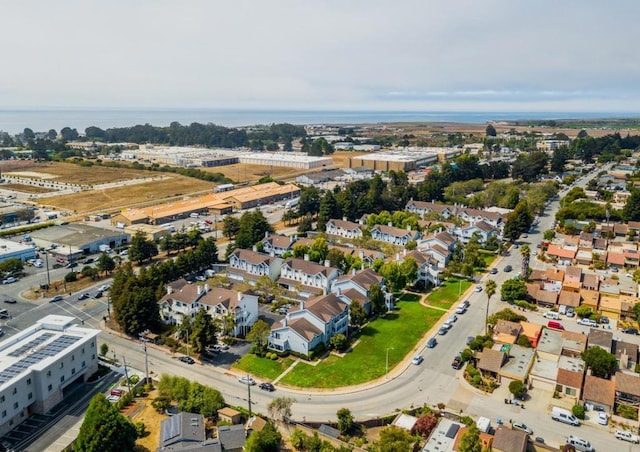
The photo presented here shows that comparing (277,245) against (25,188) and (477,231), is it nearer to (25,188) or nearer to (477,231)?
(477,231)

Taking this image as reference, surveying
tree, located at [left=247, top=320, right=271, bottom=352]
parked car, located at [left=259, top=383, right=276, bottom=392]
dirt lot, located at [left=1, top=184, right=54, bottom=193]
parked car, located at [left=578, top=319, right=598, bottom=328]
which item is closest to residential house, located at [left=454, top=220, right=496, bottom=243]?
parked car, located at [left=578, top=319, right=598, bottom=328]

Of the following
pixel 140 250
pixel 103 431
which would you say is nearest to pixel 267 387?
pixel 103 431

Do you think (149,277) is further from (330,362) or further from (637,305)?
(637,305)

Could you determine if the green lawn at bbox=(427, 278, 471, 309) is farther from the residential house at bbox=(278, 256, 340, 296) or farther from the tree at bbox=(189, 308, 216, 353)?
the tree at bbox=(189, 308, 216, 353)

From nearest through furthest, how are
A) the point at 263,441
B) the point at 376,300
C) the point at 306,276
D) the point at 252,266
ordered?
the point at 263,441, the point at 376,300, the point at 306,276, the point at 252,266

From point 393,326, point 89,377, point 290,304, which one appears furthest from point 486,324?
point 89,377
